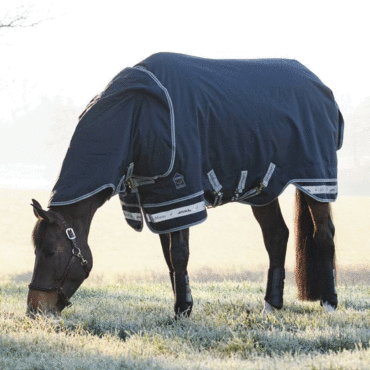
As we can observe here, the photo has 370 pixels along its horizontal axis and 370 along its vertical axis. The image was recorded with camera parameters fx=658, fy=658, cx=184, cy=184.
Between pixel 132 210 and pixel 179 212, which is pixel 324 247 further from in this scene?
pixel 132 210

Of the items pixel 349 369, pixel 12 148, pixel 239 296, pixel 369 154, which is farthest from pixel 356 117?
pixel 349 369

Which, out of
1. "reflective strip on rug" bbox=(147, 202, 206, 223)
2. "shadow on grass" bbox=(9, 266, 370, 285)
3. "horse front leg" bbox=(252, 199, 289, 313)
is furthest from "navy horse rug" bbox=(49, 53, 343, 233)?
"shadow on grass" bbox=(9, 266, 370, 285)

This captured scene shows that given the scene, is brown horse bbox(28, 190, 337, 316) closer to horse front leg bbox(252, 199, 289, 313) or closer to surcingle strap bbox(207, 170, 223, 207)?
horse front leg bbox(252, 199, 289, 313)

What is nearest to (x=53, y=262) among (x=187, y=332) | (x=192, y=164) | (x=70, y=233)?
(x=70, y=233)

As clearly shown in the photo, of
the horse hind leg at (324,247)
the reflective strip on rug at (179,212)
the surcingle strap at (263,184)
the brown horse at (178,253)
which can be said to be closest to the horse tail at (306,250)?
the brown horse at (178,253)

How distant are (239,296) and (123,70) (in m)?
2.95

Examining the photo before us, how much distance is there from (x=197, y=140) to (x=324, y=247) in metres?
1.92

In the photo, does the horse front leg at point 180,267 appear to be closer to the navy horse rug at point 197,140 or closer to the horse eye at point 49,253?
the navy horse rug at point 197,140

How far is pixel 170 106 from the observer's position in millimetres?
4973

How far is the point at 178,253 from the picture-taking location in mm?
5164

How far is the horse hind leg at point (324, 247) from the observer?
6.20m

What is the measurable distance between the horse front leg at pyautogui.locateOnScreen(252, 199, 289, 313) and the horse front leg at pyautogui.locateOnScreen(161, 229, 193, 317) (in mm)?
1106

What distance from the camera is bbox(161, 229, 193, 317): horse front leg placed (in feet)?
16.9

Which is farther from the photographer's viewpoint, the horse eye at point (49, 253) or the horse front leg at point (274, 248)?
the horse front leg at point (274, 248)
